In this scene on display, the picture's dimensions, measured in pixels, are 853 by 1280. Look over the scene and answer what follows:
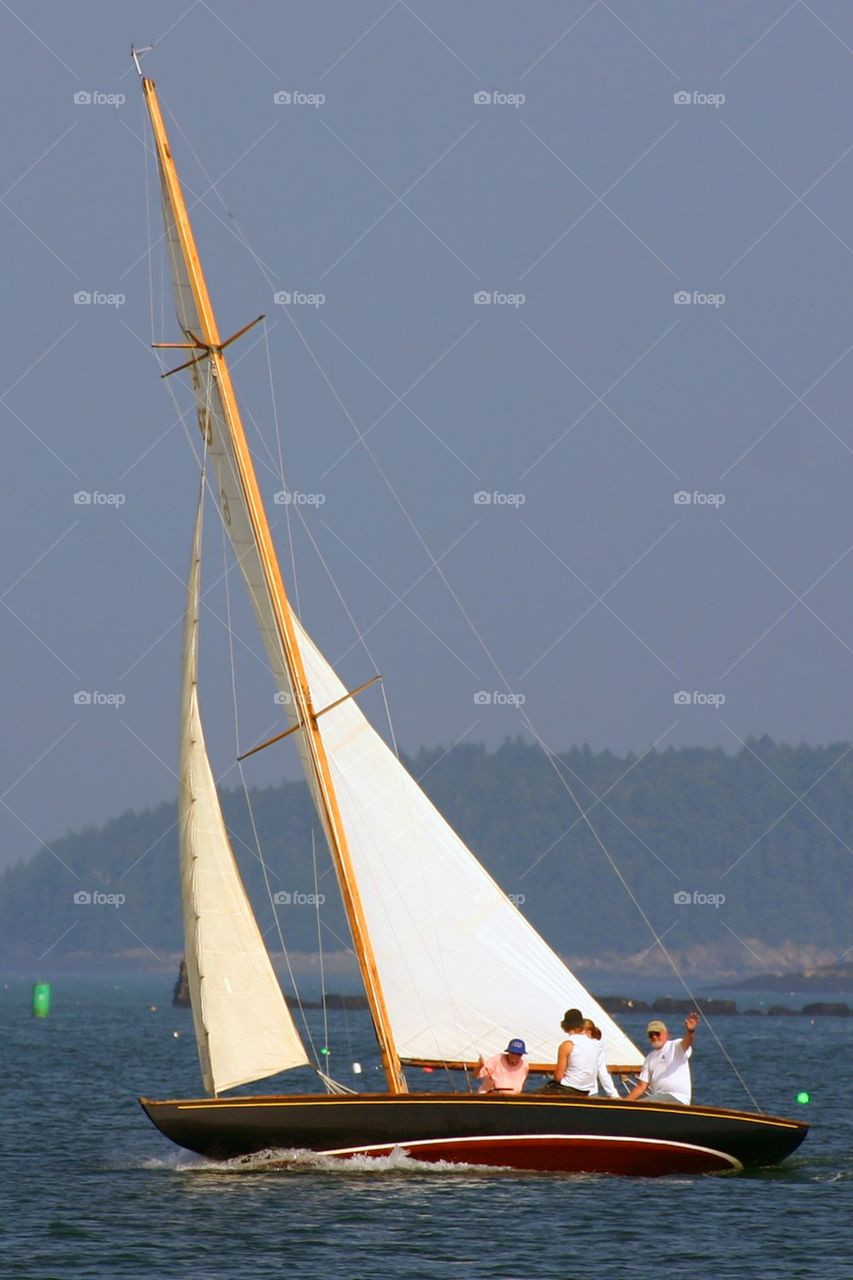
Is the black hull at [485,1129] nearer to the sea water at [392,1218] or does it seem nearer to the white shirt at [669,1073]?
the sea water at [392,1218]

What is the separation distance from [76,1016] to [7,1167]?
9191 cm

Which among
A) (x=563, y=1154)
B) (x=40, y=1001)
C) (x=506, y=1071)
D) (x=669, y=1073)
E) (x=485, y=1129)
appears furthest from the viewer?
(x=40, y=1001)

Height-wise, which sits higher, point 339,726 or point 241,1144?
point 339,726

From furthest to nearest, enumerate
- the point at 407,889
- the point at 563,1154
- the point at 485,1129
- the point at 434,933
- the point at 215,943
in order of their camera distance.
A: the point at 407,889, the point at 434,933, the point at 215,943, the point at 563,1154, the point at 485,1129

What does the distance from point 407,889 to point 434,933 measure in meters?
0.68

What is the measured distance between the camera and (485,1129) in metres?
27.4

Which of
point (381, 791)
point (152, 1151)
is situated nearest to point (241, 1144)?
point (381, 791)

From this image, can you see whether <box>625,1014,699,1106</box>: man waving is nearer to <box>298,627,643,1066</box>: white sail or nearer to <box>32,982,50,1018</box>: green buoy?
<box>298,627,643,1066</box>: white sail

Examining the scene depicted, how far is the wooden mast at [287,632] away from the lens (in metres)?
29.4

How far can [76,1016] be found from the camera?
403 feet

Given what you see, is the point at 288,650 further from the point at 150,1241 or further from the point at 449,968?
the point at 150,1241

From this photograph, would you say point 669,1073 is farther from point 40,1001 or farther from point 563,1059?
point 40,1001

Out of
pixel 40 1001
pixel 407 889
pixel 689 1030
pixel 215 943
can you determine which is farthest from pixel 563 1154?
pixel 40 1001

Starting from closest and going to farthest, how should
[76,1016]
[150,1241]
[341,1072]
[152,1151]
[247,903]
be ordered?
[150,1241]
[247,903]
[152,1151]
[341,1072]
[76,1016]
